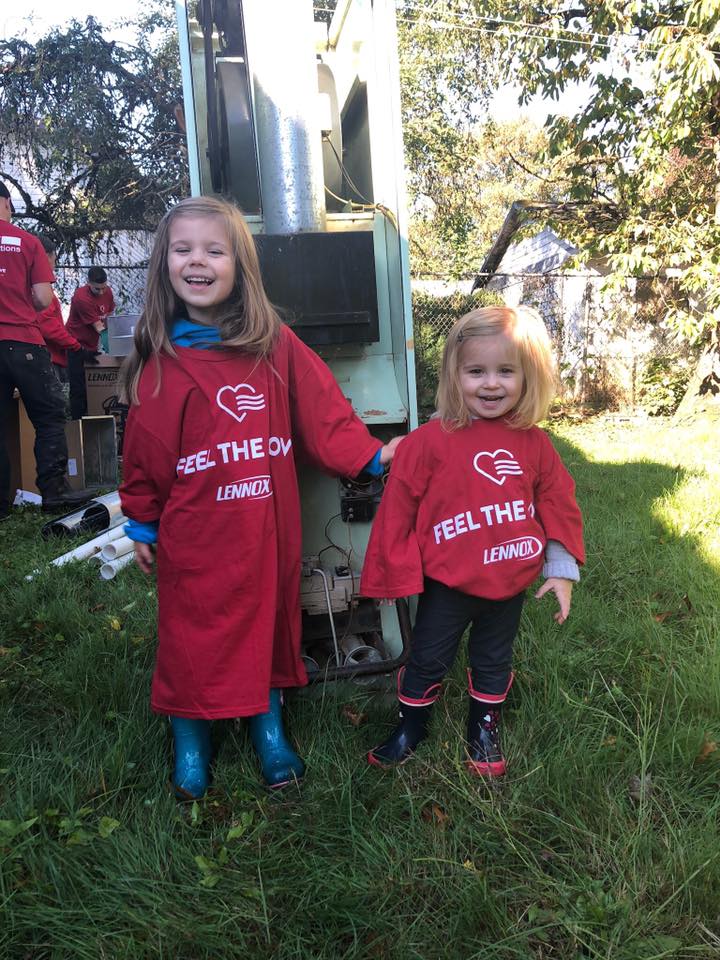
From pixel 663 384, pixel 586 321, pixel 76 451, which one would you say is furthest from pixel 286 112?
pixel 586 321

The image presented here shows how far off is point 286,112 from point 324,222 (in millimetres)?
349

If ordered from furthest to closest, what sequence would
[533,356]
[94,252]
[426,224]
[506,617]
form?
[426,224] → [94,252] → [506,617] → [533,356]

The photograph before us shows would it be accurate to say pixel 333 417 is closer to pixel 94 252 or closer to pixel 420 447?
pixel 420 447

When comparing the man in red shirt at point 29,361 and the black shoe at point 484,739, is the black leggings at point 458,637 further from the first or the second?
the man in red shirt at point 29,361

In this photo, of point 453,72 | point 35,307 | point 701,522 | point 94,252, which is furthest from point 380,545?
point 453,72

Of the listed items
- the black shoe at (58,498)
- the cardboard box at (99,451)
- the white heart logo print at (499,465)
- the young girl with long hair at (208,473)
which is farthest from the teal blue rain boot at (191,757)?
the cardboard box at (99,451)

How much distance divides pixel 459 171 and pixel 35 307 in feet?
31.7

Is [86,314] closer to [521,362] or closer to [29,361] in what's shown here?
[29,361]

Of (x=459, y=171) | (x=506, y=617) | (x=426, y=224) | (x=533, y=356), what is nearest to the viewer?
(x=533, y=356)

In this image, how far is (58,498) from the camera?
17.2ft

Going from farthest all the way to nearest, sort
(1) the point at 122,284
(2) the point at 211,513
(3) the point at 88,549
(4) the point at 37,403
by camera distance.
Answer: (1) the point at 122,284 < (4) the point at 37,403 < (3) the point at 88,549 < (2) the point at 211,513

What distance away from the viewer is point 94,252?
37.9ft

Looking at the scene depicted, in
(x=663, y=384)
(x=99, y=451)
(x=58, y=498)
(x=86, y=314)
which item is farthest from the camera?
(x=663, y=384)

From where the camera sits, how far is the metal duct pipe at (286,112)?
7.61ft
